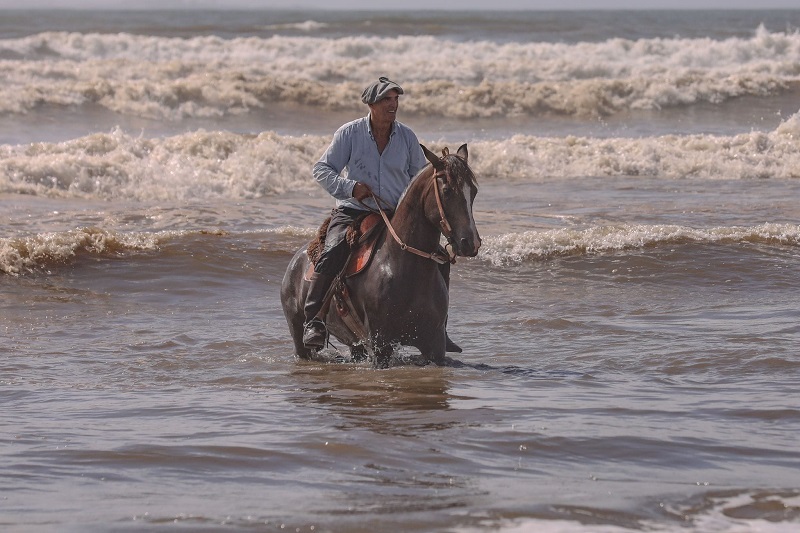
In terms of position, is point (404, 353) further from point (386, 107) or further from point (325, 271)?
point (386, 107)

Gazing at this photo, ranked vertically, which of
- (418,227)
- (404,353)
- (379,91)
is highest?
(379,91)

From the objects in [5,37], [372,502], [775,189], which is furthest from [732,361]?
[5,37]

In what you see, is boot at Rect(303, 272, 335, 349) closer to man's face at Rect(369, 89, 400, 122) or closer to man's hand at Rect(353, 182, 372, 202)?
man's hand at Rect(353, 182, 372, 202)

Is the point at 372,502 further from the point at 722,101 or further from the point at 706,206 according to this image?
the point at 722,101

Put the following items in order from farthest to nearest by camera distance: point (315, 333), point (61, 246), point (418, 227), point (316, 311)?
point (61, 246), point (315, 333), point (316, 311), point (418, 227)

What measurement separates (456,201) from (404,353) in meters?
1.43

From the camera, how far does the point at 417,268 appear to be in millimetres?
7902

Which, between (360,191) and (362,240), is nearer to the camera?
(360,191)

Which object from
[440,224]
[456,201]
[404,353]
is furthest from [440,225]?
[404,353]

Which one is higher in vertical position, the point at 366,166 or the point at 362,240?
the point at 366,166

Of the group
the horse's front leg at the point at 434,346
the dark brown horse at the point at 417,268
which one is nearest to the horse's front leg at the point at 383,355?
the dark brown horse at the point at 417,268

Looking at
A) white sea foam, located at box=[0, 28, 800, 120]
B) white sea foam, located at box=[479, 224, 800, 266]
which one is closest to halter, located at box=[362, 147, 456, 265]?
white sea foam, located at box=[479, 224, 800, 266]

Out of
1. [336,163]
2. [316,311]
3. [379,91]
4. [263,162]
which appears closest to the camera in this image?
[379,91]

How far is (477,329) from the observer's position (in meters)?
11.2
